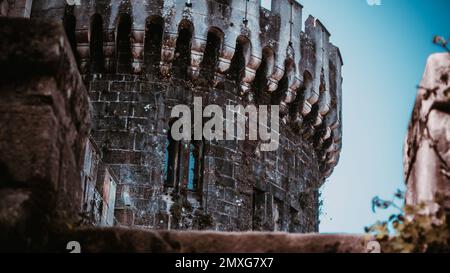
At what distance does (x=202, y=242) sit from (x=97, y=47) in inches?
423

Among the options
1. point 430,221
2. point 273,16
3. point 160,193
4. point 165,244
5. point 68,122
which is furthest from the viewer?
point 273,16

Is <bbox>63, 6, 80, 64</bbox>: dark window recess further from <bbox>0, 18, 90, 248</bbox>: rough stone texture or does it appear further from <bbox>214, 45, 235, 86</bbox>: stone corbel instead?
<bbox>0, 18, 90, 248</bbox>: rough stone texture

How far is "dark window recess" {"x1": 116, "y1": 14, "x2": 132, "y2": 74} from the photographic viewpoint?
14352 mm

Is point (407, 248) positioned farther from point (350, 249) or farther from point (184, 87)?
point (184, 87)

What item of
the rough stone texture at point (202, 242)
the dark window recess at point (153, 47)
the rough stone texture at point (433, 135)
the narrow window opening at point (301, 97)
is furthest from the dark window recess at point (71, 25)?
the rough stone texture at point (433, 135)

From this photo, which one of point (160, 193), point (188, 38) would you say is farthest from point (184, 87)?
point (160, 193)

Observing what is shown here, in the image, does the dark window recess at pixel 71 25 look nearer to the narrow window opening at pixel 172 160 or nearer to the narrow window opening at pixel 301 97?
the narrow window opening at pixel 172 160

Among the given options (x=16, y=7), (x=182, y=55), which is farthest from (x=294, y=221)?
(x=16, y=7)

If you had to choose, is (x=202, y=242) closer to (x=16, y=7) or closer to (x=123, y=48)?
(x=16, y=7)

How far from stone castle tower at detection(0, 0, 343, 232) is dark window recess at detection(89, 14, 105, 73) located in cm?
1

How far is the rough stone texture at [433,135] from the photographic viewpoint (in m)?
3.89

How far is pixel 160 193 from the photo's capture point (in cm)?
1380

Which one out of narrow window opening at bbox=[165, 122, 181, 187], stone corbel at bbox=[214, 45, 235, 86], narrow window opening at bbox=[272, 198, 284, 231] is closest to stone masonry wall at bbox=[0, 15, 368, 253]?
narrow window opening at bbox=[165, 122, 181, 187]

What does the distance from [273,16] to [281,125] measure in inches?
71.6
